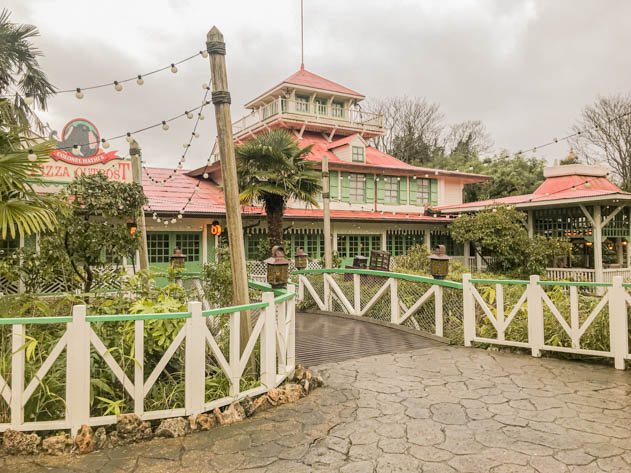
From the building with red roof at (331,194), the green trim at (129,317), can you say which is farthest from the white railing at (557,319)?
the building with red roof at (331,194)

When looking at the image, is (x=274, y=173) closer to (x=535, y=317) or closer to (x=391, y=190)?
(x=391, y=190)

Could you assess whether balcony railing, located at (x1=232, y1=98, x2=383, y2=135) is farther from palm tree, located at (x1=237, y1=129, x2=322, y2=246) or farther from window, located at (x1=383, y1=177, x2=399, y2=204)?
palm tree, located at (x1=237, y1=129, x2=322, y2=246)

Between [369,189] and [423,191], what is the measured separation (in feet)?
10.4

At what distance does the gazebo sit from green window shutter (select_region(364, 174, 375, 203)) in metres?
3.53

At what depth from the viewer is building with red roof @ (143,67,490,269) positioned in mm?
15999

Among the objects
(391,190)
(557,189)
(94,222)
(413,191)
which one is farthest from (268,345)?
(557,189)

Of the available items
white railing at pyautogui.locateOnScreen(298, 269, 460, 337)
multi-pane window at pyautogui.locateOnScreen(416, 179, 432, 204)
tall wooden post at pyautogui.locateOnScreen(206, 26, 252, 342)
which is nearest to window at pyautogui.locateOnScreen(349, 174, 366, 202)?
multi-pane window at pyautogui.locateOnScreen(416, 179, 432, 204)

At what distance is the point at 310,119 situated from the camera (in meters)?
22.3

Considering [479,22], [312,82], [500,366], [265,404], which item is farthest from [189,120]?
[312,82]

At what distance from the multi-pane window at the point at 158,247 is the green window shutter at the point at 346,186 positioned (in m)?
7.89

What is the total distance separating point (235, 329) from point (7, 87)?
13547 mm

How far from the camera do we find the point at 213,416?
4.13 metres

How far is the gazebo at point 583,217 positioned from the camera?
16.8 m

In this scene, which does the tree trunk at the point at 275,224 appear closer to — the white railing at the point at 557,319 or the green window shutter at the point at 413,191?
the white railing at the point at 557,319
